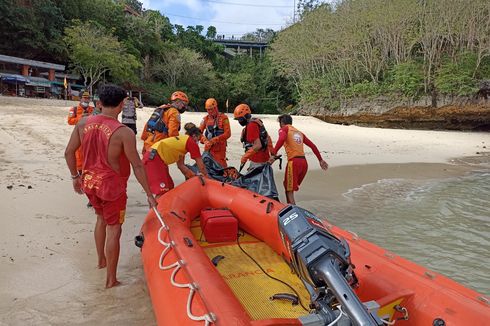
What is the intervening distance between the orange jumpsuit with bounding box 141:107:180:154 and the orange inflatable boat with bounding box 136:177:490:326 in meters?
1.22

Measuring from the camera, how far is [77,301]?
254 centimetres

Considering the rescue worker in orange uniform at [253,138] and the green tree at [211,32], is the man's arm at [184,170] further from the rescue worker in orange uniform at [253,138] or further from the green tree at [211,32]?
the green tree at [211,32]

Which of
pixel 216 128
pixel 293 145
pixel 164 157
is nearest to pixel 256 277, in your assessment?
pixel 164 157

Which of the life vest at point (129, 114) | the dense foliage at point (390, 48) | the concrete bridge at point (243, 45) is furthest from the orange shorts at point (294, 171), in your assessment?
the concrete bridge at point (243, 45)

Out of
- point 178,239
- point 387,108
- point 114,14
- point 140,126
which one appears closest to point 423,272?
point 178,239

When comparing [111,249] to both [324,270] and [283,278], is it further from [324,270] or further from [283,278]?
[324,270]

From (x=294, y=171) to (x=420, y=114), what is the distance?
59.8 feet

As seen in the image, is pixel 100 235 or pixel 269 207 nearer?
pixel 100 235

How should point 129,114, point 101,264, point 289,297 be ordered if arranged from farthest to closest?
point 129,114 → point 101,264 → point 289,297

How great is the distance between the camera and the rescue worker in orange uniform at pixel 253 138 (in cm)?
423

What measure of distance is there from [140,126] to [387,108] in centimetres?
1434

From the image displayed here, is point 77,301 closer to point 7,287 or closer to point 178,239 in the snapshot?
point 7,287

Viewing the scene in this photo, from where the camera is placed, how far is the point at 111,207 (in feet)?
8.78

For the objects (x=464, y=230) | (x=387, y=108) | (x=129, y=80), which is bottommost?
(x=464, y=230)
